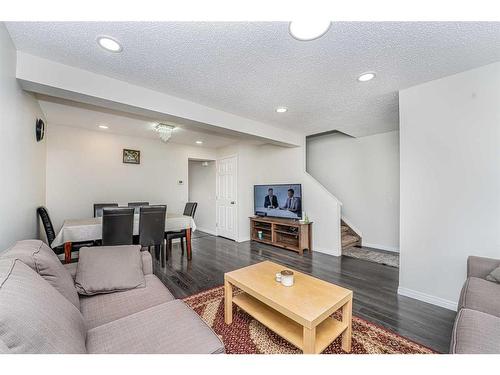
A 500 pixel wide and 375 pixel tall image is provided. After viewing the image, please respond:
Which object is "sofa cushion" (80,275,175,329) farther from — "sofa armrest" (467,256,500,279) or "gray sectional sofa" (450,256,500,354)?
"sofa armrest" (467,256,500,279)

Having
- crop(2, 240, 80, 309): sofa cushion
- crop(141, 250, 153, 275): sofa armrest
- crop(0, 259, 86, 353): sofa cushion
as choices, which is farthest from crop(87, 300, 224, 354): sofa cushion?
crop(141, 250, 153, 275): sofa armrest

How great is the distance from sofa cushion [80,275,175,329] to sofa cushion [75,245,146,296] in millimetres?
52

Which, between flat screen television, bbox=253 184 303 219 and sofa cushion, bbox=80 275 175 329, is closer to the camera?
sofa cushion, bbox=80 275 175 329

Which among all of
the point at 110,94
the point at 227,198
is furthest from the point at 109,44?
the point at 227,198

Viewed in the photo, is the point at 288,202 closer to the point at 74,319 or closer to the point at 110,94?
the point at 110,94

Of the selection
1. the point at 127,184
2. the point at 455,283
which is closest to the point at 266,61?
the point at 455,283

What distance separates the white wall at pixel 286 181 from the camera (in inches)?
153

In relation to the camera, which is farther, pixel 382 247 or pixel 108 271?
pixel 382 247

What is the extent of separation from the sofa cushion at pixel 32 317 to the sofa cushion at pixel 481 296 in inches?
85.7

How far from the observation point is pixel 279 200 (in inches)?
172

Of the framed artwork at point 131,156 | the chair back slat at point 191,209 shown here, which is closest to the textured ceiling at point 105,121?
the framed artwork at point 131,156

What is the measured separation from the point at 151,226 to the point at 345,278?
281 cm

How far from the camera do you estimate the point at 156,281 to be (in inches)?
66.8

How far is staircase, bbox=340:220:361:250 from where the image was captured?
4176 millimetres
